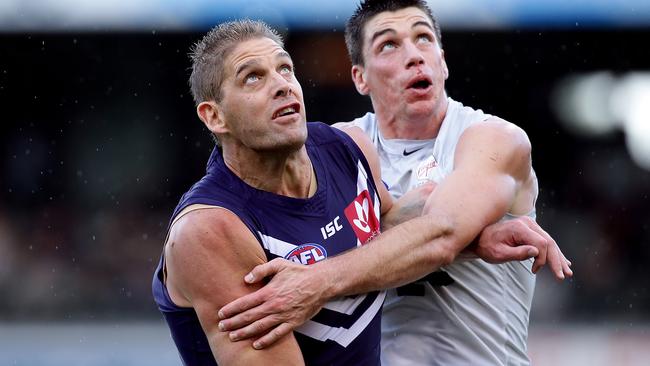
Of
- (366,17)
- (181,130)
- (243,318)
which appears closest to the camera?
(243,318)

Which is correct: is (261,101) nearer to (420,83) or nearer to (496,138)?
(496,138)

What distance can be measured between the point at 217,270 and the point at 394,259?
666 millimetres

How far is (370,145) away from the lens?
4.34 meters

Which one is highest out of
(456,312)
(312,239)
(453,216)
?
(312,239)

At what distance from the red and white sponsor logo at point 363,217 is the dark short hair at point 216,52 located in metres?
0.65

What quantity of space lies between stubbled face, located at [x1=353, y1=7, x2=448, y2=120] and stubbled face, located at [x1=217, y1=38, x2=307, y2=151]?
0.99 m

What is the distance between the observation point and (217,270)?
349 cm

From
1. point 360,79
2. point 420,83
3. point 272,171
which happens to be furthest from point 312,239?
point 360,79

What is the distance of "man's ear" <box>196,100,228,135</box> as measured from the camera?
387 centimetres

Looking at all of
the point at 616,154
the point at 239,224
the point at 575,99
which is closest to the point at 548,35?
the point at 575,99

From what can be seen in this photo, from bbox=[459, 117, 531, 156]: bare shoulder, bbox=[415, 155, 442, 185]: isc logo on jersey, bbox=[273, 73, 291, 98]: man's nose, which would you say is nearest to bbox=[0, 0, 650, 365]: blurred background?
bbox=[415, 155, 442, 185]: isc logo on jersey

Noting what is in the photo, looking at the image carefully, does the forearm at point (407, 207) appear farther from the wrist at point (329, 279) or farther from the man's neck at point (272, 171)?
the wrist at point (329, 279)

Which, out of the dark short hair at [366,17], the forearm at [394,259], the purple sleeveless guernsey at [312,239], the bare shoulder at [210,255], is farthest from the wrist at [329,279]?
the dark short hair at [366,17]

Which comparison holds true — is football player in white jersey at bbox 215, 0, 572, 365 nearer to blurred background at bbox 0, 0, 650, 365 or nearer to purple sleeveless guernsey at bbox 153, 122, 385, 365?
purple sleeveless guernsey at bbox 153, 122, 385, 365
